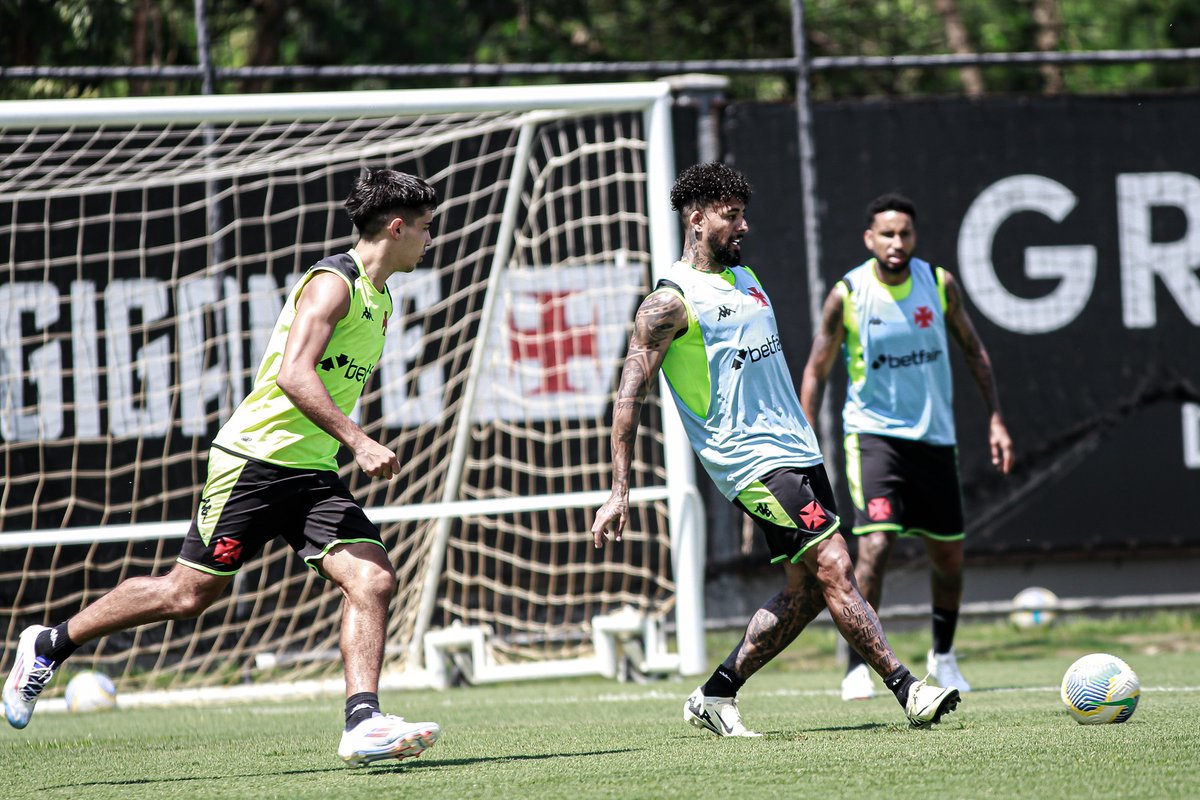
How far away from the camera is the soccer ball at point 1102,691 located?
4.90 meters

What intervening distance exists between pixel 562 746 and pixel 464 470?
3.90 m

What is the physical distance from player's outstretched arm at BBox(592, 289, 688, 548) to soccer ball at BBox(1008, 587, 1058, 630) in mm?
5047

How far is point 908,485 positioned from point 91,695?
4.39 metres

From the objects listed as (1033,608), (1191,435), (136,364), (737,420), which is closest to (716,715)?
(737,420)

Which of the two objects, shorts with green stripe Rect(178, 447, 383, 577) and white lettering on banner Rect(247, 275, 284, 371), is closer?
shorts with green stripe Rect(178, 447, 383, 577)

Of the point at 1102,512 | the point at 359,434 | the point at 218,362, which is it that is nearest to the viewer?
the point at 359,434

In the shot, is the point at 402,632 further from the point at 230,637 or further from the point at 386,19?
the point at 386,19

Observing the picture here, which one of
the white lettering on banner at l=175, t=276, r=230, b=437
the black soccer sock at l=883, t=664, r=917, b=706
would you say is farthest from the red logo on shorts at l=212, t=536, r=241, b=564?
the white lettering on banner at l=175, t=276, r=230, b=437

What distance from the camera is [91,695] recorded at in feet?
24.6

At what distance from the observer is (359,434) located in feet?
14.2

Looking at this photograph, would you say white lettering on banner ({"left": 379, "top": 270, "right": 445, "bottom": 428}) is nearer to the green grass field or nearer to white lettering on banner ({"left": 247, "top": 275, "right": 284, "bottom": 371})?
white lettering on banner ({"left": 247, "top": 275, "right": 284, "bottom": 371})

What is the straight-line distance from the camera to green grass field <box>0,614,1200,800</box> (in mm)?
3770

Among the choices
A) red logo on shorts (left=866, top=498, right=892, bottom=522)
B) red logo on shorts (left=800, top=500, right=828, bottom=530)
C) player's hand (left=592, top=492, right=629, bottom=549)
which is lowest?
red logo on shorts (left=866, top=498, right=892, bottom=522)


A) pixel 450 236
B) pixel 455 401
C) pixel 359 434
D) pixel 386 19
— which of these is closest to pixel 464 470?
pixel 455 401
